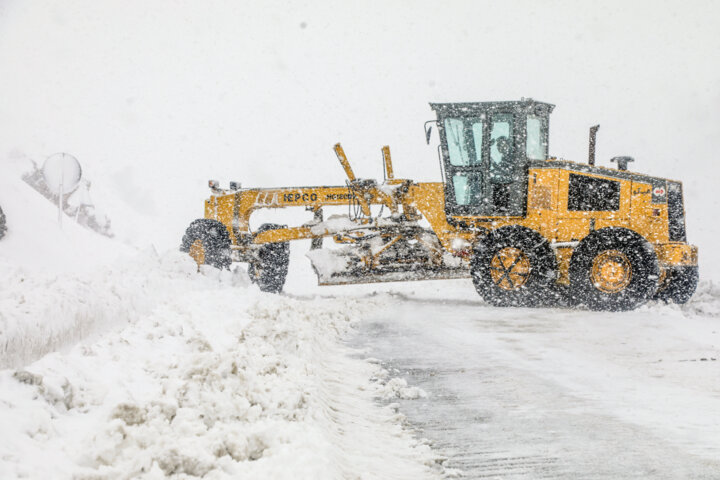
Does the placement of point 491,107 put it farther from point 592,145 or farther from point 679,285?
point 679,285

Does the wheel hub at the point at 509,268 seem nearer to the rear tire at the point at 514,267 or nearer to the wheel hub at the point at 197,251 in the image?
the rear tire at the point at 514,267

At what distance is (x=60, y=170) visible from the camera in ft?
47.5

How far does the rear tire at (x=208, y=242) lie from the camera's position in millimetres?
12258

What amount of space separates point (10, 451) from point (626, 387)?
3.74 meters

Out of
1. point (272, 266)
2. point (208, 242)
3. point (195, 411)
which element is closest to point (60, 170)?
point (208, 242)

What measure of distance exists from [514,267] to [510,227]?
60 centimetres

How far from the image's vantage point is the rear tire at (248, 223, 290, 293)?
43.9 feet

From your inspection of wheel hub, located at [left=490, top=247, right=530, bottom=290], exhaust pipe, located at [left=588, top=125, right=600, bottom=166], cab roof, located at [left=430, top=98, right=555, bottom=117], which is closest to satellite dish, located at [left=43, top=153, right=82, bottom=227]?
cab roof, located at [left=430, top=98, right=555, bottom=117]

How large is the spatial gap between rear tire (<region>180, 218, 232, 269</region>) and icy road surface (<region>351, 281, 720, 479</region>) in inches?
185

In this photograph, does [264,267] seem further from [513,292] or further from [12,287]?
[12,287]

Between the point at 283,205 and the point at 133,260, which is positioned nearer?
the point at 133,260

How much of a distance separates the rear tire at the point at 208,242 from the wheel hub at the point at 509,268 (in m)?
4.78

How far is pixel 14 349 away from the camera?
380cm

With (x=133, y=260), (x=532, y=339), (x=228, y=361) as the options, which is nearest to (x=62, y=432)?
(x=228, y=361)
